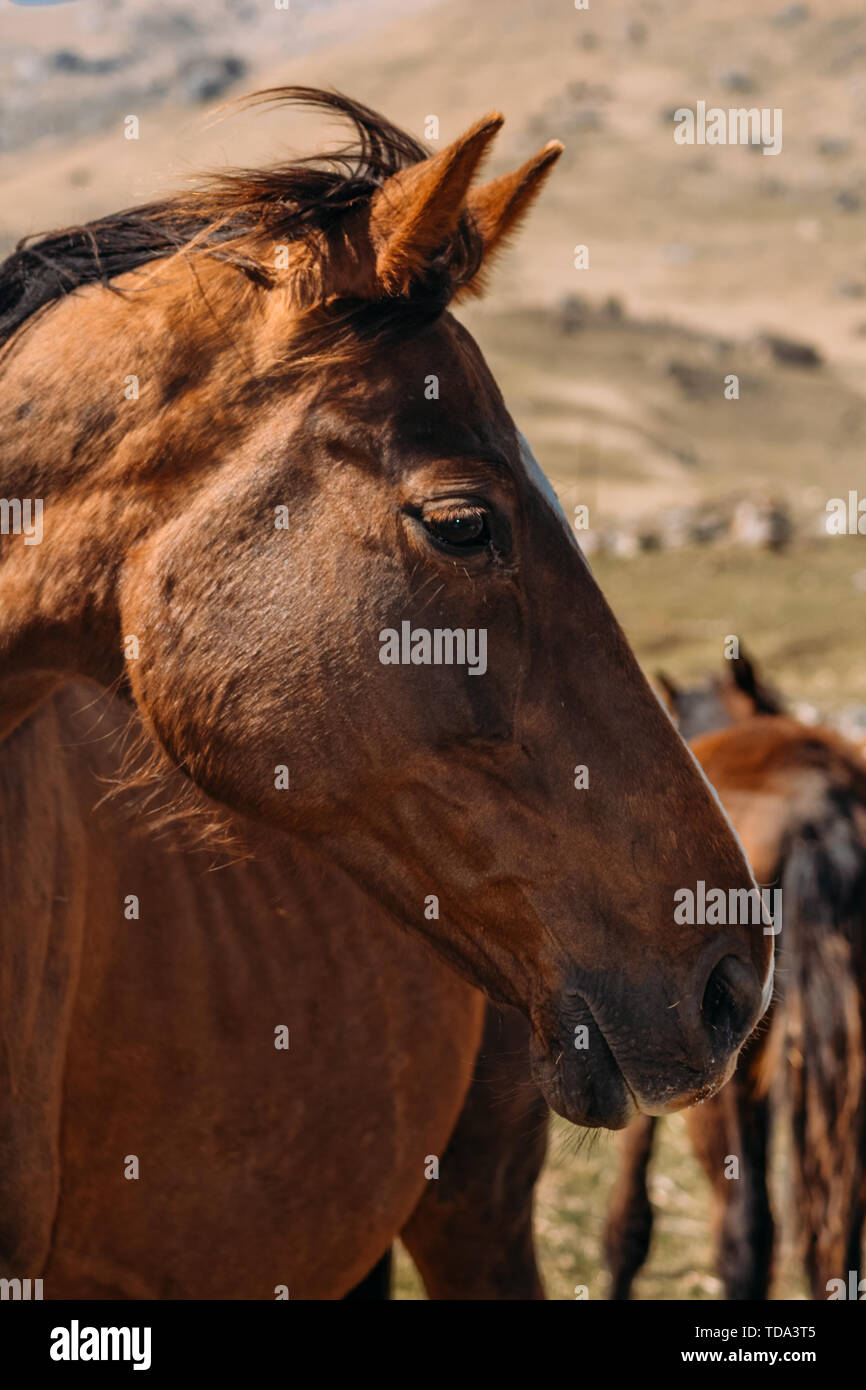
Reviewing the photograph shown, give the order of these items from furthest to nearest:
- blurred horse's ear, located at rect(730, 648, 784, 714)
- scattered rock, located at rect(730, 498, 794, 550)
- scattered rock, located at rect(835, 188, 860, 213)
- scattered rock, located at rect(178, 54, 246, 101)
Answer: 1. scattered rock, located at rect(178, 54, 246, 101)
2. scattered rock, located at rect(835, 188, 860, 213)
3. scattered rock, located at rect(730, 498, 794, 550)
4. blurred horse's ear, located at rect(730, 648, 784, 714)

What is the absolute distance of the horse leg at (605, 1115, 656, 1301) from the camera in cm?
471

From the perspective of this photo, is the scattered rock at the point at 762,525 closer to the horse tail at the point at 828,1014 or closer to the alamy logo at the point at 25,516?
the horse tail at the point at 828,1014

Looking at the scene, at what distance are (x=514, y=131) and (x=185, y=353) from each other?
242 ft

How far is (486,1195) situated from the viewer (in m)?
3.34

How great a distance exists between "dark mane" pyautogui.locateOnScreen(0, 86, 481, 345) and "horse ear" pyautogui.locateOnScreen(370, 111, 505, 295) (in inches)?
2.5

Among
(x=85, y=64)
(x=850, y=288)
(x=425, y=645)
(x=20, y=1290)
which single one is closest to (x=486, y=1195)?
(x=20, y=1290)

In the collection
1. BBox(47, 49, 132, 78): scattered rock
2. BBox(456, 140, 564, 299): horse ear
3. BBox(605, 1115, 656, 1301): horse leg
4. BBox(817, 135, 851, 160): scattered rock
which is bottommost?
BBox(605, 1115, 656, 1301): horse leg

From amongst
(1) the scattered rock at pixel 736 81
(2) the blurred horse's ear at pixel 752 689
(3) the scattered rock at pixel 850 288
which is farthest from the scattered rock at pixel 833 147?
(2) the blurred horse's ear at pixel 752 689

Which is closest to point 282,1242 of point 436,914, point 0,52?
point 436,914

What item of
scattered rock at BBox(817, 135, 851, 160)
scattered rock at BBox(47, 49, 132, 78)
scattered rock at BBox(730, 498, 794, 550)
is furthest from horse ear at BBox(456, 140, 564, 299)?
scattered rock at BBox(47, 49, 132, 78)

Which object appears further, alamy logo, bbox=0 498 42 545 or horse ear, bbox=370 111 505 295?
alamy logo, bbox=0 498 42 545

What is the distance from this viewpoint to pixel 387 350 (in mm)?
1898

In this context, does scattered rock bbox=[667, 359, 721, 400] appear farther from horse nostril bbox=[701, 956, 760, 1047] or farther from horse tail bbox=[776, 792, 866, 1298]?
horse nostril bbox=[701, 956, 760, 1047]
